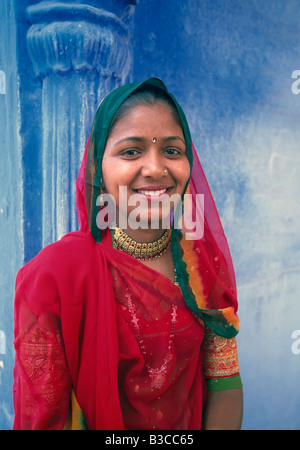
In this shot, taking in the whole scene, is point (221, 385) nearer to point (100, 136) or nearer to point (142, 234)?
point (142, 234)

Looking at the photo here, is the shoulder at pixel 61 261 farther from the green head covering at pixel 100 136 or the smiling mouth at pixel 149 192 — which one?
the smiling mouth at pixel 149 192

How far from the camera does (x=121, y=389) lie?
1.01 metres

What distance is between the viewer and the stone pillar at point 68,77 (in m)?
1.31

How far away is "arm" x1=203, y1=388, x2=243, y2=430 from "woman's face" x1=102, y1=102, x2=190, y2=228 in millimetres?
588

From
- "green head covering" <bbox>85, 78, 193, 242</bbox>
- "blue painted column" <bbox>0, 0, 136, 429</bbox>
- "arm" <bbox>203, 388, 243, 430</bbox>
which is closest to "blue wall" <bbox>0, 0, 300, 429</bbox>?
"blue painted column" <bbox>0, 0, 136, 429</bbox>

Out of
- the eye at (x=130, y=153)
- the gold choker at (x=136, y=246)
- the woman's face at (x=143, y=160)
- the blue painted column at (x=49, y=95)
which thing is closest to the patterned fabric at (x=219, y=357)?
the gold choker at (x=136, y=246)

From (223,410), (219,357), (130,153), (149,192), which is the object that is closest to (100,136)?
(130,153)

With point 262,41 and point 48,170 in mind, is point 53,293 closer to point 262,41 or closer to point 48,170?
point 48,170

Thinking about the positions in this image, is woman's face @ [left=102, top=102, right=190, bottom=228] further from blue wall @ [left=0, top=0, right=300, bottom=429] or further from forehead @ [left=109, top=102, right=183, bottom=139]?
blue wall @ [left=0, top=0, right=300, bottom=429]

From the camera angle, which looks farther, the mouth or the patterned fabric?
the patterned fabric

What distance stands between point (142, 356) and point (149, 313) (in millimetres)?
112

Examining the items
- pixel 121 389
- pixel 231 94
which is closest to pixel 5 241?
pixel 121 389

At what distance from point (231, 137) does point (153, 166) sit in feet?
4.00

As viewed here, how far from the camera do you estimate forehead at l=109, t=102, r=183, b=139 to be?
974mm
